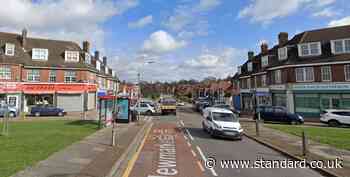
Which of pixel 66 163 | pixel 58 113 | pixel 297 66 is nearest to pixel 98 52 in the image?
Result: pixel 58 113

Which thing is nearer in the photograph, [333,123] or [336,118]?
[336,118]

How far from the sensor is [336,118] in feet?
80.5

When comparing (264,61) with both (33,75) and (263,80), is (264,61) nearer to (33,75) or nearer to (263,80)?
(263,80)

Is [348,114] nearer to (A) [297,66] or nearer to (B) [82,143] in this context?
(A) [297,66]

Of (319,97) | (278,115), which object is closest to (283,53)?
(319,97)

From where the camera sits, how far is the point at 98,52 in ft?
181

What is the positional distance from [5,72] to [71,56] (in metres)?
9.22

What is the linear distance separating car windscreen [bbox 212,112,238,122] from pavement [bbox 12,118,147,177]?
6625 millimetres

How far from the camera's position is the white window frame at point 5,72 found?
3434cm

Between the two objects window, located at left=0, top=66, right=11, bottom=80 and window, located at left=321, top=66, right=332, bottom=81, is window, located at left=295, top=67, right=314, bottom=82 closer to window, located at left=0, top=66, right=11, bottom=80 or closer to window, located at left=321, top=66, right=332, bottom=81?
window, located at left=321, top=66, right=332, bottom=81

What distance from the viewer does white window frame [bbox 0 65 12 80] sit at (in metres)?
34.3

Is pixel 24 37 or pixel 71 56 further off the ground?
pixel 24 37

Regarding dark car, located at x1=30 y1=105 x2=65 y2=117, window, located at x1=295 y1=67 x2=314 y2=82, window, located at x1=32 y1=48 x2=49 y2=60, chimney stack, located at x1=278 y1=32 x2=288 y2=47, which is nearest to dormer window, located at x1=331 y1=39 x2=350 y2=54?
window, located at x1=295 y1=67 x2=314 y2=82

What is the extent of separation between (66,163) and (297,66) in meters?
30.8
